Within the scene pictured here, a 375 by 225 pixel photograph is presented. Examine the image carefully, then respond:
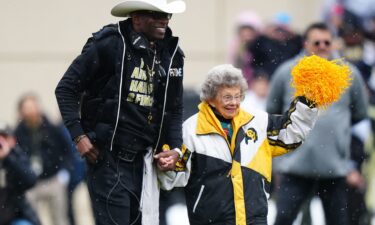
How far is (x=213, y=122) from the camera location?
388 inches

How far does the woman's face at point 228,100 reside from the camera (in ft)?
32.3

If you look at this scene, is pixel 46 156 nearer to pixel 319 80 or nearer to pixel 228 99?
pixel 228 99

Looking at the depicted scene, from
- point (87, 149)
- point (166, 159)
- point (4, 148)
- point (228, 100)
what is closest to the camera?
point (87, 149)

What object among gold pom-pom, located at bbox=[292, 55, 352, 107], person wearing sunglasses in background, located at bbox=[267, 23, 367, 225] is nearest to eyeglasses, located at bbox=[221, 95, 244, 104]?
gold pom-pom, located at bbox=[292, 55, 352, 107]

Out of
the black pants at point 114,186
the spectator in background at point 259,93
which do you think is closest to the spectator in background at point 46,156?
the spectator in background at point 259,93

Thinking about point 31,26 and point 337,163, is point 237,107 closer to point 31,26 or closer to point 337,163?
point 337,163

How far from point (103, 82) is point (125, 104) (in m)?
0.20

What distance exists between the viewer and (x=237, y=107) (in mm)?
9859

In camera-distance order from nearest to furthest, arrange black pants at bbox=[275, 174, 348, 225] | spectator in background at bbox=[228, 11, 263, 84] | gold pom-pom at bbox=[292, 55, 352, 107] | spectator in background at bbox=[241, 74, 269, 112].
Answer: gold pom-pom at bbox=[292, 55, 352, 107]
black pants at bbox=[275, 174, 348, 225]
spectator in background at bbox=[241, 74, 269, 112]
spectator in background at bbox=[228, 11, 263, 84]

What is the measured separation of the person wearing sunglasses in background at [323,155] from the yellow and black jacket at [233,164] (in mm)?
2043

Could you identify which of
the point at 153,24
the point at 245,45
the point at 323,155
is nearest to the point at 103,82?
the point at 153,24

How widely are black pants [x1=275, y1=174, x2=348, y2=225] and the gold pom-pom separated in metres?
2.25

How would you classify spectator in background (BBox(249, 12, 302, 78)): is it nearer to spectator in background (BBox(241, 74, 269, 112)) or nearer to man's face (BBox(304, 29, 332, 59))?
spectator in background (BBox(241, 74, 269, 112))

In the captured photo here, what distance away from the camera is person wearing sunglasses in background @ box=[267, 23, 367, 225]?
11930 millimetres
